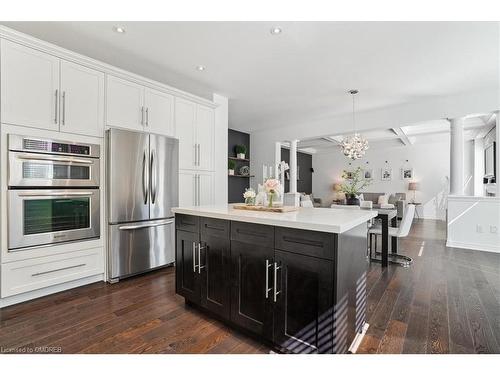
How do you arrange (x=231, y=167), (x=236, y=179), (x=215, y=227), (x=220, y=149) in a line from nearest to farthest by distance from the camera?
1. (x=215, y=227)
2. (x=220, y=149)
3. (x=231, y=167)
4. (x=236, y=179)

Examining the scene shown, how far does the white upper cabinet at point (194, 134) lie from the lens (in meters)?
3.61

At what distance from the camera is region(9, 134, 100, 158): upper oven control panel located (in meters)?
2.25

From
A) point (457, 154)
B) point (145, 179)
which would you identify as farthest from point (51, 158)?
point (457, 154)

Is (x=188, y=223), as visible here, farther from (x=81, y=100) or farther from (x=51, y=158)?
(x=81, y=100)

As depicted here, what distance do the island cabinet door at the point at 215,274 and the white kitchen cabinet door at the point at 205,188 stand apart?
1868mm

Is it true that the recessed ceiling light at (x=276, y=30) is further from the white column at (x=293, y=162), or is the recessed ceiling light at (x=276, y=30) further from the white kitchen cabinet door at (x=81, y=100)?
the white column at (x=293, y=162)

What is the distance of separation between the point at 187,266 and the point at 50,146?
5.82ft

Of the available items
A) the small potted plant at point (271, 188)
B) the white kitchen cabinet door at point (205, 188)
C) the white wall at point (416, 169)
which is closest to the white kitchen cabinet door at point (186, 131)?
the white kitchen cabinet door at point (205, 188)

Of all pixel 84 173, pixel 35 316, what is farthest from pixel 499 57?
pixel 35 316

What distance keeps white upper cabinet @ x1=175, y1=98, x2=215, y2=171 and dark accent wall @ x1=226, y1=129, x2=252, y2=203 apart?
2.52m

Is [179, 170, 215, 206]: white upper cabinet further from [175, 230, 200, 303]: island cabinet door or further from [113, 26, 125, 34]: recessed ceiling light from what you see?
[113, 26, 125, 34]: recessed ceiling light

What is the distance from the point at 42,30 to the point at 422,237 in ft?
23.4

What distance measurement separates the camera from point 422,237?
5.52 m

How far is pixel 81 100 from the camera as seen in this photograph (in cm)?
265
